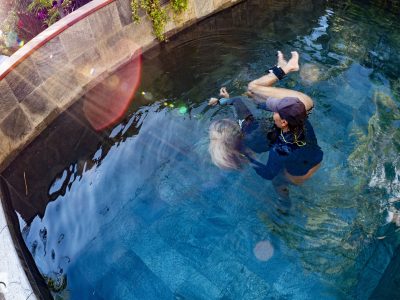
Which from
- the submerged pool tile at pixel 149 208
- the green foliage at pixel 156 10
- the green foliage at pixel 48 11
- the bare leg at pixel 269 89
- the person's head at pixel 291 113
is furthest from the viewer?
the green foliage at pixel 48 11

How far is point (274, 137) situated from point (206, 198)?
140 centimetres

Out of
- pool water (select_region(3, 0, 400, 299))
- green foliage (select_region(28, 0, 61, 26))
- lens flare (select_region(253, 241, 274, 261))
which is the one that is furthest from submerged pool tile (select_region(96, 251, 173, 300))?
green foliage (select_region(28, 0, 61, 26))

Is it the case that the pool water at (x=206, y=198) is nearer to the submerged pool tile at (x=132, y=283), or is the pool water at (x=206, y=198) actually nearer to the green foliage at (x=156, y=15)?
the submerged pool tile at (x=132, y=283)

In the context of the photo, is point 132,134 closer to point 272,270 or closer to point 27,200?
point 27,200

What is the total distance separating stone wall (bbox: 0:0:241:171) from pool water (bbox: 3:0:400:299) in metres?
0.33

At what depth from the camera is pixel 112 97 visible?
7332 mm

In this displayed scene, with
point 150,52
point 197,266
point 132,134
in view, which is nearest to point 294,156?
point 197,266

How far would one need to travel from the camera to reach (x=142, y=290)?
466 centimetres

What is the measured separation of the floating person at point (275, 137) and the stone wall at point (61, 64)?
102 inches

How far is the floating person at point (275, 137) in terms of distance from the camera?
4.52 m

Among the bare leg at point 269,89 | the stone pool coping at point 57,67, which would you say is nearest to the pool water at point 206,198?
the stone pool coping at point 57,67

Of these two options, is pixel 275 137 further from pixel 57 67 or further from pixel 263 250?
pixel 57 67

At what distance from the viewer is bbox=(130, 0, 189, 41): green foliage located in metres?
7.55

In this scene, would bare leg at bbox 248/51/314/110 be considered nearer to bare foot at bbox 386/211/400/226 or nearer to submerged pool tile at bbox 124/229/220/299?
bare foot at bbox 386/211/400/226
